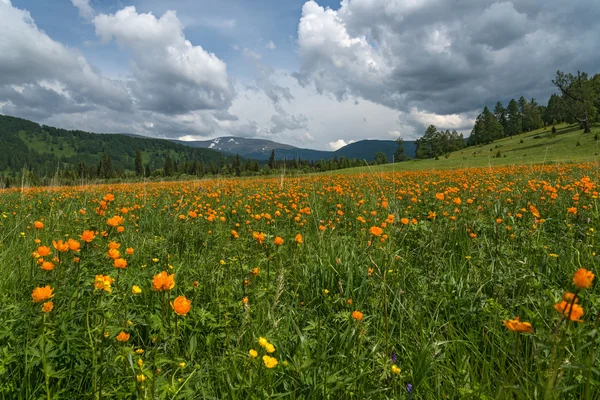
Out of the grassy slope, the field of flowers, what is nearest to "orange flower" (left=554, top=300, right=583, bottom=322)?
the field of flowers

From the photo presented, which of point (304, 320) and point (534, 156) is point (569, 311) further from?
point (534, 156)

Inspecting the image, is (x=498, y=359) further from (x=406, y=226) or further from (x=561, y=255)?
(x=406, y=226)

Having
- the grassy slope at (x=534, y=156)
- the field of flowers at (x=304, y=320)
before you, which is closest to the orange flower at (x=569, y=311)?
the field of flowers at (x=304, y=320)

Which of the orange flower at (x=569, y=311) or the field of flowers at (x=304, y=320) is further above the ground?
the orange flower at (x=569, y=311)

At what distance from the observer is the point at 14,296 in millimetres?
2104

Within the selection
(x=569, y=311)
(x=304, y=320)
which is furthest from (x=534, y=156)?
(x=569, y=311)

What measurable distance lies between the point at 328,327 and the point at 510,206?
380 centimetres

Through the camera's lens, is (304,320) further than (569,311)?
Yes

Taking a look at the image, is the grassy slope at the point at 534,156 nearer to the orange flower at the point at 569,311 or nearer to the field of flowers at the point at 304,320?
the field of flowers at the point at 304,320

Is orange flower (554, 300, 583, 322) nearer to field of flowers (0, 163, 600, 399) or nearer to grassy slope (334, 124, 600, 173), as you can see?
field of flowers (0, 163, 600, 399)

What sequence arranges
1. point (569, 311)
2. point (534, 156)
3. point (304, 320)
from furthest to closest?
1. point (534, 156)
2. point (304, 320)
3. point (569, 311)

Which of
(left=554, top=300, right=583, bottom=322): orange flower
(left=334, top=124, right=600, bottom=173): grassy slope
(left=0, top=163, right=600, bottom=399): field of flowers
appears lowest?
(left=0, top=163, right=600, bottom=399): field of flowers

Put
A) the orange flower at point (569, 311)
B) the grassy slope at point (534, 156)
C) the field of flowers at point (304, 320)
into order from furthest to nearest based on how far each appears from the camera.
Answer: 1. the grassy slope at point (534, 156)
2. the field of flowers at point (304, 320)
3. the orange flower at point (569, 311)

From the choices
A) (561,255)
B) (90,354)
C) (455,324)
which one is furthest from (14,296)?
(561,255)
